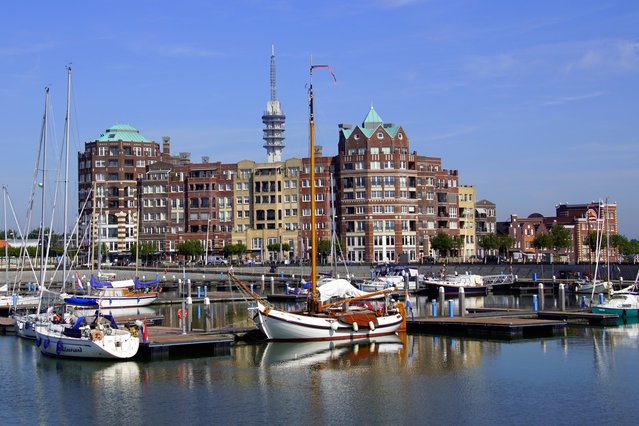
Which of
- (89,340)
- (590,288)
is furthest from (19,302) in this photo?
(590,288)

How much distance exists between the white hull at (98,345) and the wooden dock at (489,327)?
24.0 m

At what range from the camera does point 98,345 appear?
53531mm

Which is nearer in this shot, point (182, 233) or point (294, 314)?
point (294, 314)

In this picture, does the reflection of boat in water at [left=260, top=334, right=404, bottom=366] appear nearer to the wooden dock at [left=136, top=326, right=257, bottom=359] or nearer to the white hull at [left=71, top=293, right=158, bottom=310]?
the wooden dock at [left=136, top=326, right=257, bottom=359]

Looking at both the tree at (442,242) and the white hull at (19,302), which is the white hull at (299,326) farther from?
the tree at (442,242)

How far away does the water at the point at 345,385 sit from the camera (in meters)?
40.2

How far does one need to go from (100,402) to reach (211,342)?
561 inches

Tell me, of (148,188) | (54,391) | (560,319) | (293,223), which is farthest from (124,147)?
(54,391)

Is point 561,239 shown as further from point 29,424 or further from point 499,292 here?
point 29,424

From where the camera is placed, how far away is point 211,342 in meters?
57.3

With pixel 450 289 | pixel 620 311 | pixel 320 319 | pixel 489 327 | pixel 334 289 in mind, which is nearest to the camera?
pixel 320 319

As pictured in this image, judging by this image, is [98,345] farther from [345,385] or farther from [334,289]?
[334,289]

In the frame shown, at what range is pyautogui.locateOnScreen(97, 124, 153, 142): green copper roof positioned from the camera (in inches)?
7180

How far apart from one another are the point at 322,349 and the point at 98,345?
49.6 feet
